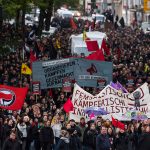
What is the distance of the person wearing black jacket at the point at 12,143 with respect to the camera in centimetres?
2059

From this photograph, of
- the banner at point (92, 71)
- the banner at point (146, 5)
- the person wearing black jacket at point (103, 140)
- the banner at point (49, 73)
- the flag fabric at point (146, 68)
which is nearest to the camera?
the person wearing black jacket at point (103, 140)

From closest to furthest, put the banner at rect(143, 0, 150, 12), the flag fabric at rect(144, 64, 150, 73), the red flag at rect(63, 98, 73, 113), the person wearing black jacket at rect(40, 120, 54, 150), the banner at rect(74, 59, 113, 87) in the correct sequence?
1. the person wearing black jacket at rect(40, 120, 54, 150)
2. the red flag at rect(63, 98, 73, 113)
3. the banner at rect(74, 59, 113, 87)
4. the flag fabric at rect(144, 64, 150, 73)
5. the banner at rect(143, 0, 150, 12)

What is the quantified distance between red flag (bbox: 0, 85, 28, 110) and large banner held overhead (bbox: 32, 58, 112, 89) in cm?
505

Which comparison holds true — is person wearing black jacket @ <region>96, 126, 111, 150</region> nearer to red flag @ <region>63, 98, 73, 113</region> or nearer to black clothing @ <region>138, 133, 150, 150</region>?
black clothing @ <region>138, 133, 150, 150</region>

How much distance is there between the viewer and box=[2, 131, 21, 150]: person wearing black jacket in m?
20.6

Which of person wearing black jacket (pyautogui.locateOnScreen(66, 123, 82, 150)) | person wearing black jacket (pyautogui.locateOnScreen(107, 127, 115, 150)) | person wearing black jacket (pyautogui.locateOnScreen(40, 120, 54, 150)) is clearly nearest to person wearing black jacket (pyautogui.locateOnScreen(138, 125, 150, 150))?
person wearing black jacket (pyautogui.locateOnScreen(107, 127, 115, 150))

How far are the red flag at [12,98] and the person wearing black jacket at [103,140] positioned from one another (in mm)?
2623

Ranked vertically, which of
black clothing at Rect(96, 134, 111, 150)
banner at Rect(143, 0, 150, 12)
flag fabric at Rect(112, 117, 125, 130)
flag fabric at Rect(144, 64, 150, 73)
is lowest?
flag fabric at Rect(144, 64, 150, 73)

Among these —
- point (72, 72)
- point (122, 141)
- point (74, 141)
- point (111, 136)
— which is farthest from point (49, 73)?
point (74, 141)

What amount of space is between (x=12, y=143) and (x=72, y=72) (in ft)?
29.8

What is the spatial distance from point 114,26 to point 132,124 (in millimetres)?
47489

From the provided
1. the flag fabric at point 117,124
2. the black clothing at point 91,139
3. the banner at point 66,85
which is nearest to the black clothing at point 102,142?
the black clothing at point 91,139

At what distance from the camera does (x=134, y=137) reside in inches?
875

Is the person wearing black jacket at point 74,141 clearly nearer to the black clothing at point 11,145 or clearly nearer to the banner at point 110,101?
the black clothing at point 11,145
